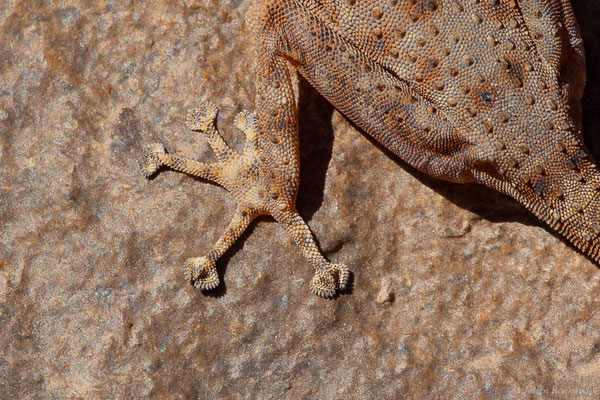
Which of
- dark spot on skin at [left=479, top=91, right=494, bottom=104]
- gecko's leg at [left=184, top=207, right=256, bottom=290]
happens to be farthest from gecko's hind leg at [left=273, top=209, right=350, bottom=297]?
dark spot on skin at [left=479, top=91, right=494, bottom=104]

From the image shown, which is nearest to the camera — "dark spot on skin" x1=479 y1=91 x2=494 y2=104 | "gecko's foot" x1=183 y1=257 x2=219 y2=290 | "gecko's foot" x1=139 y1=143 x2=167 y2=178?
"dark spot on skin" x1=479 y1=91 x2=494 y2=104

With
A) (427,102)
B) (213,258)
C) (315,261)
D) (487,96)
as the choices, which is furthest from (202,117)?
(487,96)

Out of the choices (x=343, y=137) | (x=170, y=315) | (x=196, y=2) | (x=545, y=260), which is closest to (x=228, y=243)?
(x=170, y=315)

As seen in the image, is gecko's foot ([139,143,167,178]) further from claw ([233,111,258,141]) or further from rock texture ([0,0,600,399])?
claw ([233,111,258,141])

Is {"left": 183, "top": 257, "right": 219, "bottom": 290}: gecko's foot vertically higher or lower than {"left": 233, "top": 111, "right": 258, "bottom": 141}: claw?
lower

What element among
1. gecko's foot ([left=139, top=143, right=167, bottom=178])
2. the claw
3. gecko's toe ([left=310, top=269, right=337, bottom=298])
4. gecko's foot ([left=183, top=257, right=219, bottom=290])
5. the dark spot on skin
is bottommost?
gecko's toe ([left=310, top=269, right=337, bottom=298])

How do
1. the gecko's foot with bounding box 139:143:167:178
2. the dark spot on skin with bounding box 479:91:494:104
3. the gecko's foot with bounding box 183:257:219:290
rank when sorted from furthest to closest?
the gecko's foot with bounding box 139:143:167:178 → the gecko's foot with bounding box 183:257:219:290 → the dark spot on skin with bounding box 479:91:494:104

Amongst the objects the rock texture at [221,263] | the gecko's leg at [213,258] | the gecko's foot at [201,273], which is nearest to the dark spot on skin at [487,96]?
the rock texture at [221,263]

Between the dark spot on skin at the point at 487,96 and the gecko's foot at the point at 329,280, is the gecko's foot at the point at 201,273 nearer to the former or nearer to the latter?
the gecko's foot at the point at 329,280
